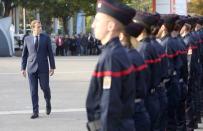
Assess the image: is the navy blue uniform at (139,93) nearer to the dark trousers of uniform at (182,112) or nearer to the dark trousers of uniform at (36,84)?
the dark trousers of uniform at (182,112)

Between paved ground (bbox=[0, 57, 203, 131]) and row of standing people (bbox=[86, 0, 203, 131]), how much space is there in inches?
94.3

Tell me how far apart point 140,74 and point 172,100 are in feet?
9.59

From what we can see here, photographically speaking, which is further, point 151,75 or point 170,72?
point 170,72

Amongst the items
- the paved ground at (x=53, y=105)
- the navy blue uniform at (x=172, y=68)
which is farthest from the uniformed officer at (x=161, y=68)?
the paved ground at (x=53, y=105)

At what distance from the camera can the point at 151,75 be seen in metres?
7.15

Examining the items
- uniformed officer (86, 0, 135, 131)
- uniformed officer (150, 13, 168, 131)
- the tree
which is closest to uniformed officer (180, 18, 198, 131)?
uniformed officer (150, 13, 168, 131)

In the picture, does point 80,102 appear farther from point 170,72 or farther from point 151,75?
point 151,75

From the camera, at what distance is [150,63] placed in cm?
711

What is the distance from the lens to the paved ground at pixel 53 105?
1152 centimetres

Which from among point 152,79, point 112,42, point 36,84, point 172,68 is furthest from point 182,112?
point 112,42

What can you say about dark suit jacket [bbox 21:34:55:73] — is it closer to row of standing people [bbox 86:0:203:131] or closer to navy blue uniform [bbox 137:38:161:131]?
row of standing people [bbox 86:0:203:131]

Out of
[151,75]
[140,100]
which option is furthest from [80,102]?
[140,100]

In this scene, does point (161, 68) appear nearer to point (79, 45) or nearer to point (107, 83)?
point (107, 83)

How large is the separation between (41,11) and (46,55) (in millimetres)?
40020
